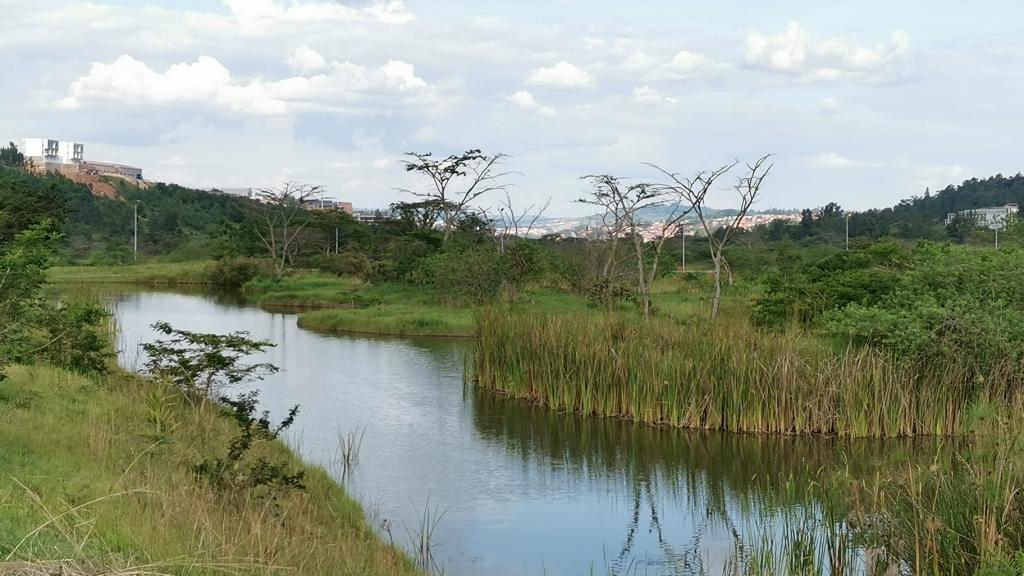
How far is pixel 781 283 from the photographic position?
17.0 meters

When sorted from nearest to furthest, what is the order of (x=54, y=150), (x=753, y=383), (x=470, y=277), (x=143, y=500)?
(x=143, y=500), (x=753, y=383), (x=470, y=277), (x=54, y=150)

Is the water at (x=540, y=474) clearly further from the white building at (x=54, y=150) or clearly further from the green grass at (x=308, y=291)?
the white building at (x=54, y=150)

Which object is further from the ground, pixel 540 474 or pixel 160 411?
pixel 160 411

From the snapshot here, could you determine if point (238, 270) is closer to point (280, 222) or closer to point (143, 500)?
point (280, 222)

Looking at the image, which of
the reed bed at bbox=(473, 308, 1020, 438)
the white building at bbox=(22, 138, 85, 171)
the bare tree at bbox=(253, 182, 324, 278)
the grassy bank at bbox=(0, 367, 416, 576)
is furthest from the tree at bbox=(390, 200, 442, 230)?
the white building at bbox=(22, 138, 85, 171)

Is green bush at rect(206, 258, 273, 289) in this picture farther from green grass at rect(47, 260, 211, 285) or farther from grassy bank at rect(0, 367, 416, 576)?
grassy bank at rect(0, 367, 416, 576)

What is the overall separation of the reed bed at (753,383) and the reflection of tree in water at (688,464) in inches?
9.4

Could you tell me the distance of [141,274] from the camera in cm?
4438

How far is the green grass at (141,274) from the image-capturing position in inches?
1689

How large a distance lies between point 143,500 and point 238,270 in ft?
115

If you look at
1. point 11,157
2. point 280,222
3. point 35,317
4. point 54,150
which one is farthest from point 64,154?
point 35,317

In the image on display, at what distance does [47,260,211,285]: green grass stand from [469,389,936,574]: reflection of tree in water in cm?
3182

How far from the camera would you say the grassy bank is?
5.38 metres

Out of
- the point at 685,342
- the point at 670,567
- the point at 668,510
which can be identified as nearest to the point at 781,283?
the point at 685,342
